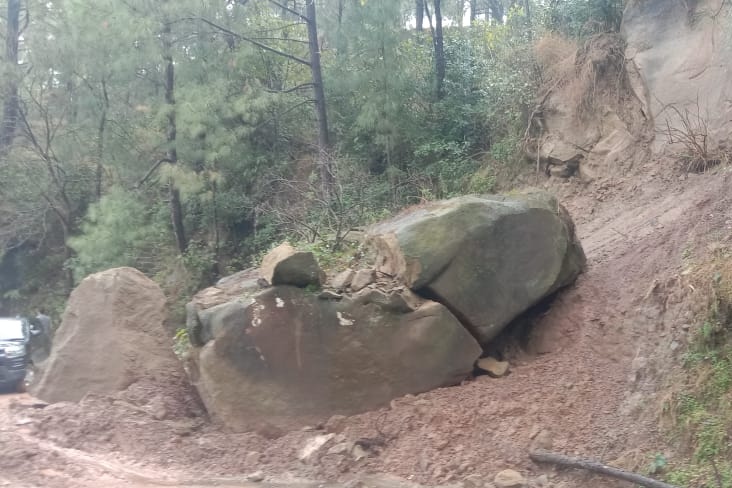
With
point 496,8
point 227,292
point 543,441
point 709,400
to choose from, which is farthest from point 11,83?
point 496,8

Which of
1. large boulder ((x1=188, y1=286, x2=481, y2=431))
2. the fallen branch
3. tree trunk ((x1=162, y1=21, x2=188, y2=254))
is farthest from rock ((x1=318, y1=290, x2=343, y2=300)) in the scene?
tree trunk ((x1=162, y1=21, x2=188, y2=254))

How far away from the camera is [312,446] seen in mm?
8477

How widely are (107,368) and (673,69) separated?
11352 mm

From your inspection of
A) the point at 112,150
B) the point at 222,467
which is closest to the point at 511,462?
the point at 222,467

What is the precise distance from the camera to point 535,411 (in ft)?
27.1

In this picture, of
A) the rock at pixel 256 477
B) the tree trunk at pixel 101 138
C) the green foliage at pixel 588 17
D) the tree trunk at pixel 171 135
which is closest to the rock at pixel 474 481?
the rock at pixel 256 477

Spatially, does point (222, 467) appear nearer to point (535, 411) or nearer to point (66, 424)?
point (66, 424)

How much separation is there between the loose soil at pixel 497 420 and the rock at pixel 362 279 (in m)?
1.50

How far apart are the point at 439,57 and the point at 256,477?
15591 millimetres

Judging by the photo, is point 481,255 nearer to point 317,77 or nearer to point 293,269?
point 293,269

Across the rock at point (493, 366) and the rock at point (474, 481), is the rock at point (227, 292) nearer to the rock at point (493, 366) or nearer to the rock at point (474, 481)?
the rock at point (493, 366)

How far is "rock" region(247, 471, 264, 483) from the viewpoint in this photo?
8.08m

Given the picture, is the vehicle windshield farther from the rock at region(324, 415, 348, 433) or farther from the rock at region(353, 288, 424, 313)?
the rock at region(353, 288, 424, 313)

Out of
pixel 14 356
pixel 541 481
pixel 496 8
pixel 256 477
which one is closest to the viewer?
pixel 541 481
